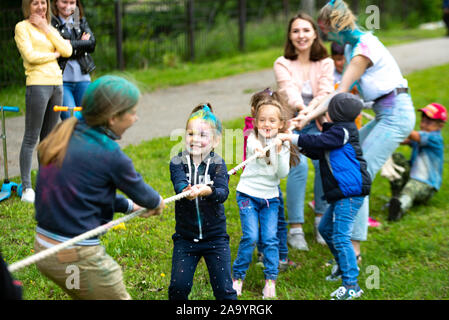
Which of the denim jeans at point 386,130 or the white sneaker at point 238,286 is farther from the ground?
the denim jeans at point 386,130

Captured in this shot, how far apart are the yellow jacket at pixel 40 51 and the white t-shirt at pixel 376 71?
268 centimetres

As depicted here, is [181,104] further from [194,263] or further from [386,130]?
[194,263]

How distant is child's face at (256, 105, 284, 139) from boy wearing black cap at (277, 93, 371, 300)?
0.16m

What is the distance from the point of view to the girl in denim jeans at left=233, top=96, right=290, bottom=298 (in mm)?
4402

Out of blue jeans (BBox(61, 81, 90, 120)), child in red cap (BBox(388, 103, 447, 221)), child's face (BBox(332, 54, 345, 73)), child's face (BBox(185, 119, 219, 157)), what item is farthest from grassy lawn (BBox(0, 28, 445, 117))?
child's face (BBox(185, 119, 219, 157))

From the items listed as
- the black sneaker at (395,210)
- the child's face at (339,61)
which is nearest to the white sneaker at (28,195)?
the child's face at (339,61)

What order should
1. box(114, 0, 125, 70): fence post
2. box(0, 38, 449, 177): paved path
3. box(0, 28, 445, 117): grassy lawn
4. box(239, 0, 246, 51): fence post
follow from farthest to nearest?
box(239, 0, 246, 51): fence post
box(114, 0, 125, 70): fence post
box(0, 28, 445, 117): grassy lawn
box(0, 38, 449, 177): paved path

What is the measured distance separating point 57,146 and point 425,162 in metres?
5.19

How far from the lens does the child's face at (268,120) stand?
441cm

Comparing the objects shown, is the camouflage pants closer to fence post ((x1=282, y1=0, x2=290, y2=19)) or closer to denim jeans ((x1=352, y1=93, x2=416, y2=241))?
denim jeans ((x1=352, y1=93, x2=416, y2=241))

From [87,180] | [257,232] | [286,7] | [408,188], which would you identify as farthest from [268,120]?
[286,7]

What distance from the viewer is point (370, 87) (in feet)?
16.8

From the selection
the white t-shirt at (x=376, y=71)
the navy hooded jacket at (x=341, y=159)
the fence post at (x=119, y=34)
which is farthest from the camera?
the fence post at (x=119, y=34)

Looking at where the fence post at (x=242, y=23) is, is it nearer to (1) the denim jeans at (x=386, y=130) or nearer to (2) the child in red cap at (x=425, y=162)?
(2) the child in red cap at (x=425, y=162)
